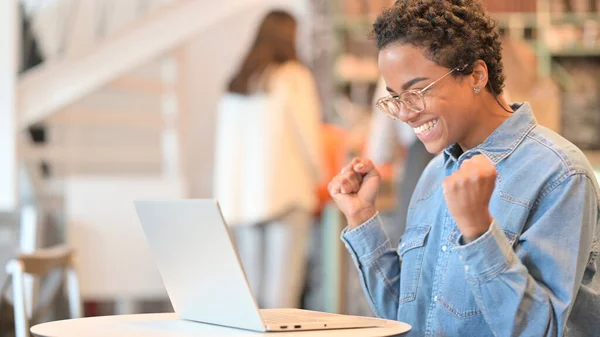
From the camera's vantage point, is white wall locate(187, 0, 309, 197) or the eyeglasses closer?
the eyeglasses

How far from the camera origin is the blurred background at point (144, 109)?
461 cm

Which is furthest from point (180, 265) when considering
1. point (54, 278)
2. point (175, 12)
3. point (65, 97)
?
point (175, 12)

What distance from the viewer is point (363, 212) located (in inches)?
66.1

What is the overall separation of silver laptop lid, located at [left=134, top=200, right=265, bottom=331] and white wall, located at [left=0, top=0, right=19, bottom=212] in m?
2.87

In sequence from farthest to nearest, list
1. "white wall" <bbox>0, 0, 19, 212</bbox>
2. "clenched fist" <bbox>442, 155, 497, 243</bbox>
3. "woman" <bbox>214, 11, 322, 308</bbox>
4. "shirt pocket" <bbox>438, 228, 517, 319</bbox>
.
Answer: "woman" <bbox>214, 11, 322, 308</bbox>, "white wall" <bbox>0, 0, 19, 212</bbox>, "shirt pocket" <bbox>438, 228, 517, 319</bbox>, "clenched fist" <bbox>442, 155, 497, 243</bbox>

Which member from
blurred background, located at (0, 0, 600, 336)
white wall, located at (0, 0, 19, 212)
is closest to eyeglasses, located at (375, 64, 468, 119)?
blurred background, located at (0, 0, 600, 336)

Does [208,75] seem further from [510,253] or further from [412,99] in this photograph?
[510,253]

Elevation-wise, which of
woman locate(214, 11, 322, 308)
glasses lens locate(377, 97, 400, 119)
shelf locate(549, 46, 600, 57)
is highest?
shelf locate(549, 46, 600, 57)

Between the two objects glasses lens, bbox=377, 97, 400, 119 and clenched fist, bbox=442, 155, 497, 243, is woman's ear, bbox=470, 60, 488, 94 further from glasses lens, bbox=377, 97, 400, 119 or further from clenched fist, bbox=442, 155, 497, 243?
clenched fist, bbox=442, 155, 497, 243

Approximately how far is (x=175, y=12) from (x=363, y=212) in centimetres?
385

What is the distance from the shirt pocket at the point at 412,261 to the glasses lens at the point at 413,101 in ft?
0.79

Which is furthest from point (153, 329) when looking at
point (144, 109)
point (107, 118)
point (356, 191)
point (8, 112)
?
point (144, 109)

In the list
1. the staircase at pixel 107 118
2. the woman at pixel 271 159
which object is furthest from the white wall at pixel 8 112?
the woman at pixel 271 159

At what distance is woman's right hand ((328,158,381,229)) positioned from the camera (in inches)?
65.9
